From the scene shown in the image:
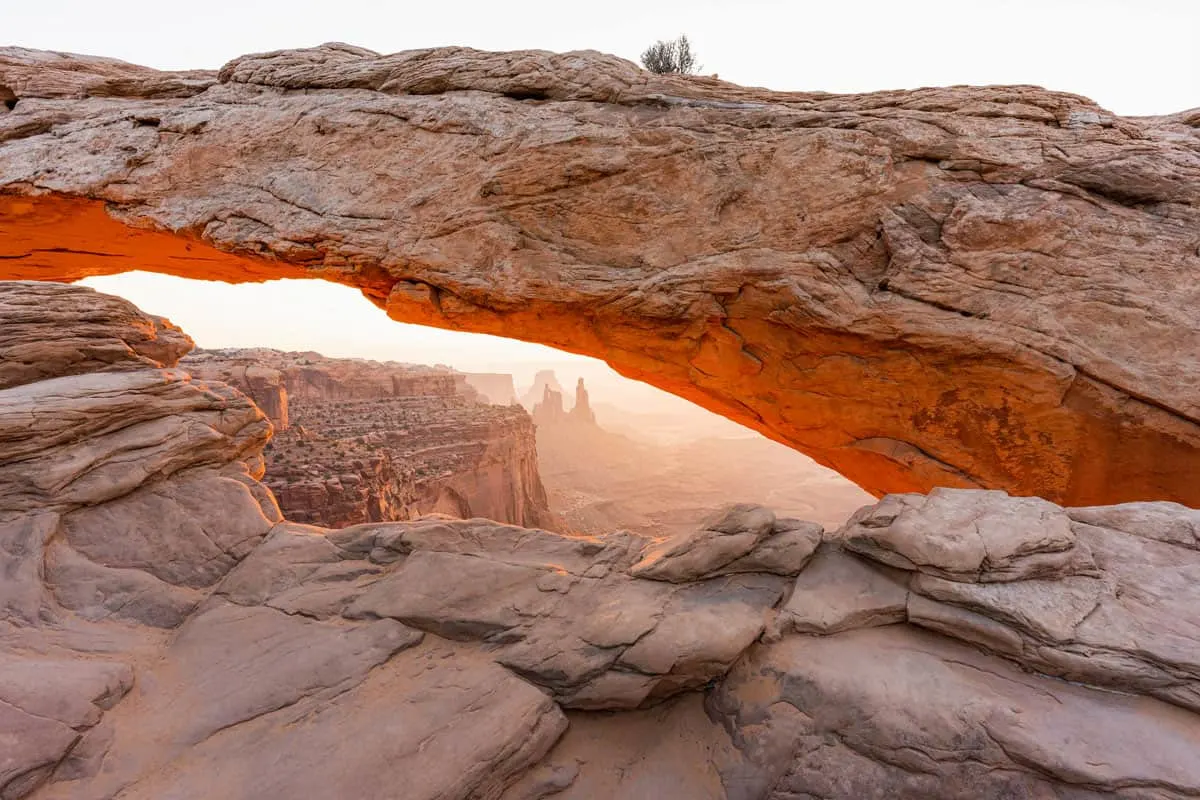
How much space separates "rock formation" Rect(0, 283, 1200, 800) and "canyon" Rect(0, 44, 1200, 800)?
0.04 m

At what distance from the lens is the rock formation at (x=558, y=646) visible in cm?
439

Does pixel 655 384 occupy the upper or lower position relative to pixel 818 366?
lower

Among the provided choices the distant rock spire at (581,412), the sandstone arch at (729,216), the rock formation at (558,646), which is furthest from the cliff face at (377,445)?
the distant rock spire at (581,412)

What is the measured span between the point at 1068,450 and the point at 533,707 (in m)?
10.3

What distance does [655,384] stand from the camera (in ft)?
38.0

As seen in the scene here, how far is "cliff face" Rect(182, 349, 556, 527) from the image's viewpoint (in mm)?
21516

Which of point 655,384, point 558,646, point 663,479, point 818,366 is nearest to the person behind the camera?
point 558,646

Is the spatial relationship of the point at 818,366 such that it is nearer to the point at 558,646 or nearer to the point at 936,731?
the point at 936,731

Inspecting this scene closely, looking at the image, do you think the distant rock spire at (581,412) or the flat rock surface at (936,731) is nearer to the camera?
the flat rock surface at (936,731)

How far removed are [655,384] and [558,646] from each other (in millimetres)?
7157

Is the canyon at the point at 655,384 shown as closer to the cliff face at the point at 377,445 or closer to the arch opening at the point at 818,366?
the arch opening at the point at 818,366

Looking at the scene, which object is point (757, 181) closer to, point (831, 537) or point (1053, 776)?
point (831, 537)

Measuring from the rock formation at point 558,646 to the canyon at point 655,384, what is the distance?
4 centimetres

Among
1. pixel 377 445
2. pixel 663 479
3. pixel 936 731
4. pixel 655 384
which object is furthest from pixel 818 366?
pixel 663 479
